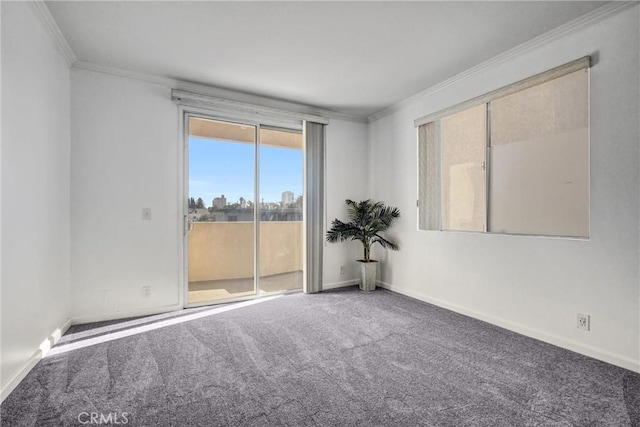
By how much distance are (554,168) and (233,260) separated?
354 cm

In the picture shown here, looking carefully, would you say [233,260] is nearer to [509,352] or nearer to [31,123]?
[31,123]

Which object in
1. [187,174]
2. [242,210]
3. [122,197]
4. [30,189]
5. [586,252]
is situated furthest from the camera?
[242,210]

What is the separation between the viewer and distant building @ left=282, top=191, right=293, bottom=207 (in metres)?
4.29

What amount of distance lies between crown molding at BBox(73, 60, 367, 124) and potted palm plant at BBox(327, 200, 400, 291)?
1.38 metres

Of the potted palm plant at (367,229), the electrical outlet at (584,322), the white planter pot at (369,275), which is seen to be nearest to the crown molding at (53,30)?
the potted palm plant at (367,229)

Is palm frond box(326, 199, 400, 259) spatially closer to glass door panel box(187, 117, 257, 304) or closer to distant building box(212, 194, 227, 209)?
glass door panel box(187, 117, 257, 304)

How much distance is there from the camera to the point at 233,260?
13.0 feet

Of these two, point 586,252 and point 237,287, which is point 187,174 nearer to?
point 237,287

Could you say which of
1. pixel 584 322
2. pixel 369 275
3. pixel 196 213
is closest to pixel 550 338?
pixel 584 322

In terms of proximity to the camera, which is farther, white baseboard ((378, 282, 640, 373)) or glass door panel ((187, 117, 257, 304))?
glass door panel ((187, 117, 257, 304))

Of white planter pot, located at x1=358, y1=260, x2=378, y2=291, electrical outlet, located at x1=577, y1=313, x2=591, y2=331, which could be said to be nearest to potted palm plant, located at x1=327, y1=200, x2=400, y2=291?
white planter pot, located at x1=358, y1=260, x2=378, y2=291

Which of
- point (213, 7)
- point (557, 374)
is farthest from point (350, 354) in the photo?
point (213, 7)

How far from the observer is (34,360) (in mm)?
2193

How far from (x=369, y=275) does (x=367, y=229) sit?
25.8 inches
